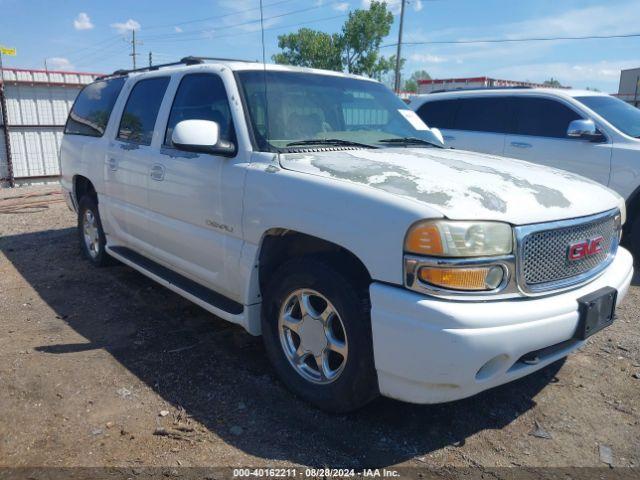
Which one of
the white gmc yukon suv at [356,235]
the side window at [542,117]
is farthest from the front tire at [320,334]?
the side window at [542,117]

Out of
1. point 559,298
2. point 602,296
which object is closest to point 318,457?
point 559,298

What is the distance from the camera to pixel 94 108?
5.51 metres

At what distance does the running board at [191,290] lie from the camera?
3412 millimetres

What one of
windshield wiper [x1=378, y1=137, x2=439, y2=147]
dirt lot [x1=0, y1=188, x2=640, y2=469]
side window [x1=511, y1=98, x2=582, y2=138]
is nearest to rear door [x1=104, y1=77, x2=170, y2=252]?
dirt lot [x1=0, y1=188, x2=640, y2=469]

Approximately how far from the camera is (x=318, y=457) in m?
2.64

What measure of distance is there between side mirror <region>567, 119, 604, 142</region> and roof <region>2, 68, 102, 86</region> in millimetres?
12073

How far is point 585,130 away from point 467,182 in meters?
4.15

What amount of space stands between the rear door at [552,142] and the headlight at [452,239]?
4679mm

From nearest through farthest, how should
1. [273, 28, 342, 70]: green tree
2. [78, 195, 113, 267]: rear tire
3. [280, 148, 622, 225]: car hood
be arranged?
[280, 148, 622, 225]: car hood → [78, 195, 113, 267]: rear tire → [273, 28, 342, 70]: green tree

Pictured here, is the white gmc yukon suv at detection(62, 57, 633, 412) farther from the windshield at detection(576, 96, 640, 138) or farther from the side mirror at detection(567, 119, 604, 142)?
the windshield at detection(576, 96, 640, 138)

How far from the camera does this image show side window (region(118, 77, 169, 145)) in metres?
4.27

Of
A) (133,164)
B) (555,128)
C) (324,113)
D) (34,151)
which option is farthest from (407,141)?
(34,151)

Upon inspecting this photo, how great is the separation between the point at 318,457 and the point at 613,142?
17.8 feet

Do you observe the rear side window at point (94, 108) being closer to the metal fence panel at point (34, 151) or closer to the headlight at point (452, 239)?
the headlight at point (452, 239)
